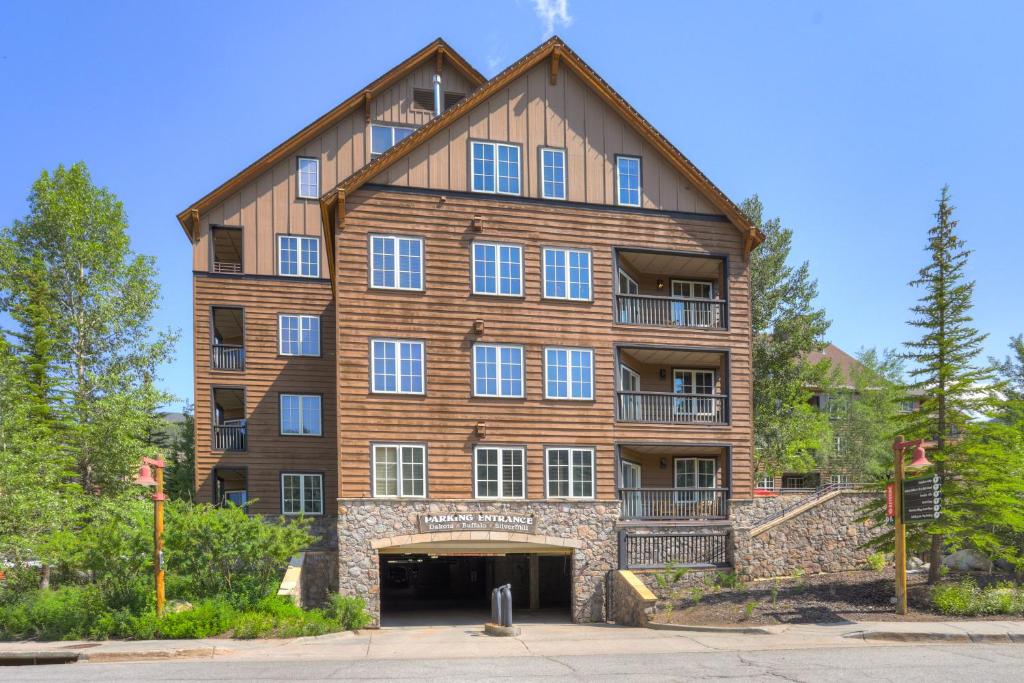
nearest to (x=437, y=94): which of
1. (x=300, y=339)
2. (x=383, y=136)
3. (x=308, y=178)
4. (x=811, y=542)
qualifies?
(x=383, y=136)

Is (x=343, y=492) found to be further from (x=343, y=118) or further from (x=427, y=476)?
(x=343, y=118)

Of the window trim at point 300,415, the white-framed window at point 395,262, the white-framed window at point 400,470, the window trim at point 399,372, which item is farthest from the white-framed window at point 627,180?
the window trim at point 300,415

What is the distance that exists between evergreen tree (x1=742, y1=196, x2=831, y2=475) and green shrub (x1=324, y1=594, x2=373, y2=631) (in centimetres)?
2847

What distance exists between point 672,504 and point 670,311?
246 inches

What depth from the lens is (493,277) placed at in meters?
27.0

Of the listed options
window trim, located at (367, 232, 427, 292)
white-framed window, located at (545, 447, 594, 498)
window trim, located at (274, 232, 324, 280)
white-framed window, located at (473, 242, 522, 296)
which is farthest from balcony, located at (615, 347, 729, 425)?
window trim, located at (274, 232, 324, 280)

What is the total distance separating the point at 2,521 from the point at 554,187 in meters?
19.0

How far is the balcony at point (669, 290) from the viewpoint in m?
28.7

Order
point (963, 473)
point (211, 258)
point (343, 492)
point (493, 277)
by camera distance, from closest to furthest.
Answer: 1. point (963, 473)
2. point (343, 492)
3. point (493, 277)
4. point (211, 258)

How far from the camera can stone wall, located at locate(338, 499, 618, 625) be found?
81.0 ft

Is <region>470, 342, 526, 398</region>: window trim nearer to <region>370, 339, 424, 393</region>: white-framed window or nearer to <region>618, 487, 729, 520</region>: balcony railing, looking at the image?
<region>370, 339, 424, 393</region>: white-framed window

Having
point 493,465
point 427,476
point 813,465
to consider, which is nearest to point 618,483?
point 493,465

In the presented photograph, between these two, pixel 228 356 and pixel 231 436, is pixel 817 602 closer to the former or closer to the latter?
pixel 231 436

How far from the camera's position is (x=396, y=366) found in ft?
85.1
